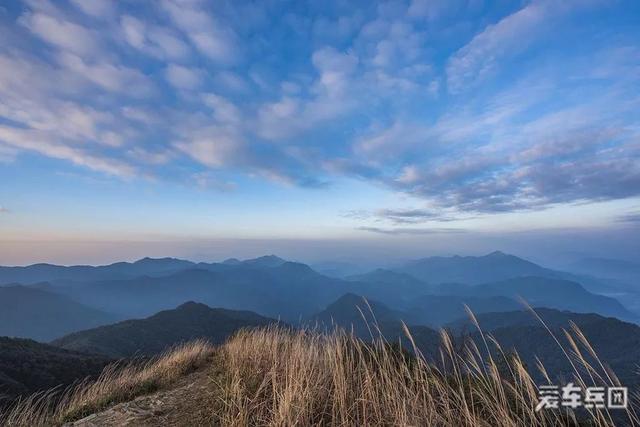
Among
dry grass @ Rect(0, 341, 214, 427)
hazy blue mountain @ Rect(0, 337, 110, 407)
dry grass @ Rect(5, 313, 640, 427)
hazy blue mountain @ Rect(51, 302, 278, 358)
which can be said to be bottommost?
hazy blue mountain @ Rect(51, 302, 278, 358)

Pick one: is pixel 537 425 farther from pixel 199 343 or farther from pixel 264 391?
pixel 199 343

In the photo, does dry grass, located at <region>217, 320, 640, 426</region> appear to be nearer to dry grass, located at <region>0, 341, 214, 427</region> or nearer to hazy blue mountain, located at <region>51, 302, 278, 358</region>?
dry grass, located at <region>0, 341, 214, 427</region>

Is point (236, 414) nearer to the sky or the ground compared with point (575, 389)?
nearer to the ground

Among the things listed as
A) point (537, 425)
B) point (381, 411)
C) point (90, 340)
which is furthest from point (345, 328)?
point (90, 340)

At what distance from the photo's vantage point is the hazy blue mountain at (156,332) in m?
83.5

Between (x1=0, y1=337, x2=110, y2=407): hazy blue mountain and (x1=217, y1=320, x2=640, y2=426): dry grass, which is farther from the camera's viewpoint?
(x1=0, y1=337, x2=110, y2=407): hazy blue mountain

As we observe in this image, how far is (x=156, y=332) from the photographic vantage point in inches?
4210

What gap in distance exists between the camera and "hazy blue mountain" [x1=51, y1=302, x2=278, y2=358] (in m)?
83.5

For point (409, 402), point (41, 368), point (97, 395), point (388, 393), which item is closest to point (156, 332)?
point (41, 368)

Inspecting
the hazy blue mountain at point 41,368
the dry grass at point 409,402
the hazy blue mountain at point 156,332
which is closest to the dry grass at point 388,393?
the dry grass at point 409,402

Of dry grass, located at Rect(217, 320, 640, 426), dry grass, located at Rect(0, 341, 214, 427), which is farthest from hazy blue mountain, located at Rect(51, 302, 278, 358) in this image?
dry grass, located at Rect(217, 320, 640, 426)

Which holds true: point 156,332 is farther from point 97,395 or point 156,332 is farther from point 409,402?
point 409,402

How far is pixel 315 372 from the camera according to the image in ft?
13.3

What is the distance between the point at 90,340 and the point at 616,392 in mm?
106938
